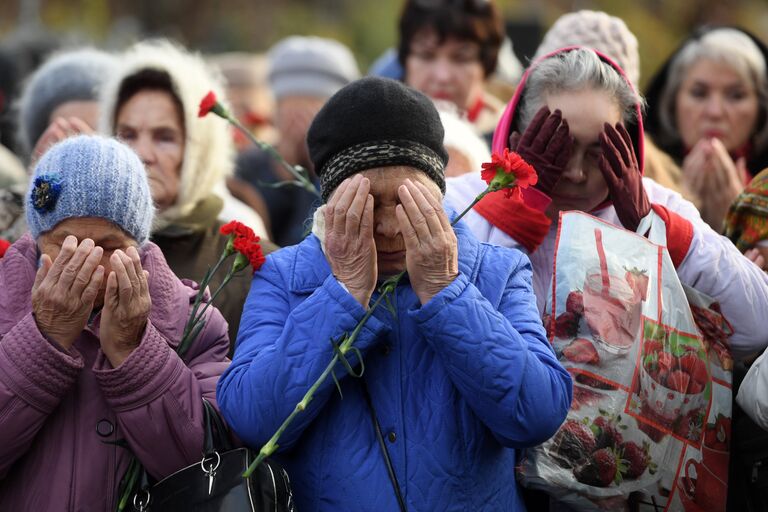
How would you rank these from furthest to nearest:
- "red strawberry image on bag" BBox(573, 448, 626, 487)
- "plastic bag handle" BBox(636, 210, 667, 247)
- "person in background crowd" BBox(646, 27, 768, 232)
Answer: "person in background crowd" BBox(646, 27, 768, 232), "plastic bag handle" BBox(636, 210, 667, 247), "red strawberry image on bag" BBox(573, 448, 626, 487)

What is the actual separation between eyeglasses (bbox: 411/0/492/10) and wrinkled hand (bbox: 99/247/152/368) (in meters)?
2.97

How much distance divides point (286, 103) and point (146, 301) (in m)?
5.01

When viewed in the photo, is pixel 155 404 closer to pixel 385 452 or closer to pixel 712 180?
pixel 385 452

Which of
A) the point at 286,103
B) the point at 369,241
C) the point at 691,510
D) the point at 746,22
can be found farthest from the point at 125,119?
the point at 746,22

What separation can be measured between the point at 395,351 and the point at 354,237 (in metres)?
0.32

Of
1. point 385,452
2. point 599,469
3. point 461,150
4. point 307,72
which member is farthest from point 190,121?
point 307,72

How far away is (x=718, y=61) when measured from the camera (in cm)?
535

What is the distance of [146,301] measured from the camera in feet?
10.3

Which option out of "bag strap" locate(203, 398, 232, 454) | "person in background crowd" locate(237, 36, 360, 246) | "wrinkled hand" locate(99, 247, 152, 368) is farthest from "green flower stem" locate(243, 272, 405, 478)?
"person in background crowd" locate(237, 36, 360, 246)

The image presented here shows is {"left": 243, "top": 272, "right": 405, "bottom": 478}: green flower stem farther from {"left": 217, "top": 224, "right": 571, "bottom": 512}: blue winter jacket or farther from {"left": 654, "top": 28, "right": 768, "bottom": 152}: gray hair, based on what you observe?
{"left": 654, "top": 28, "right": 768, "bottom": 152}: gray hair

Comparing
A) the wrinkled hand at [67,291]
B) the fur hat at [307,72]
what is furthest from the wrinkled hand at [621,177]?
the fur hat at [307,72]

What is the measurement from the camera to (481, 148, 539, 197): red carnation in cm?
301

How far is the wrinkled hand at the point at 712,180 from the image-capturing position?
475 centimetres

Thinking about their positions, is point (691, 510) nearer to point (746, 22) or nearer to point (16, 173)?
point (16, 173)
